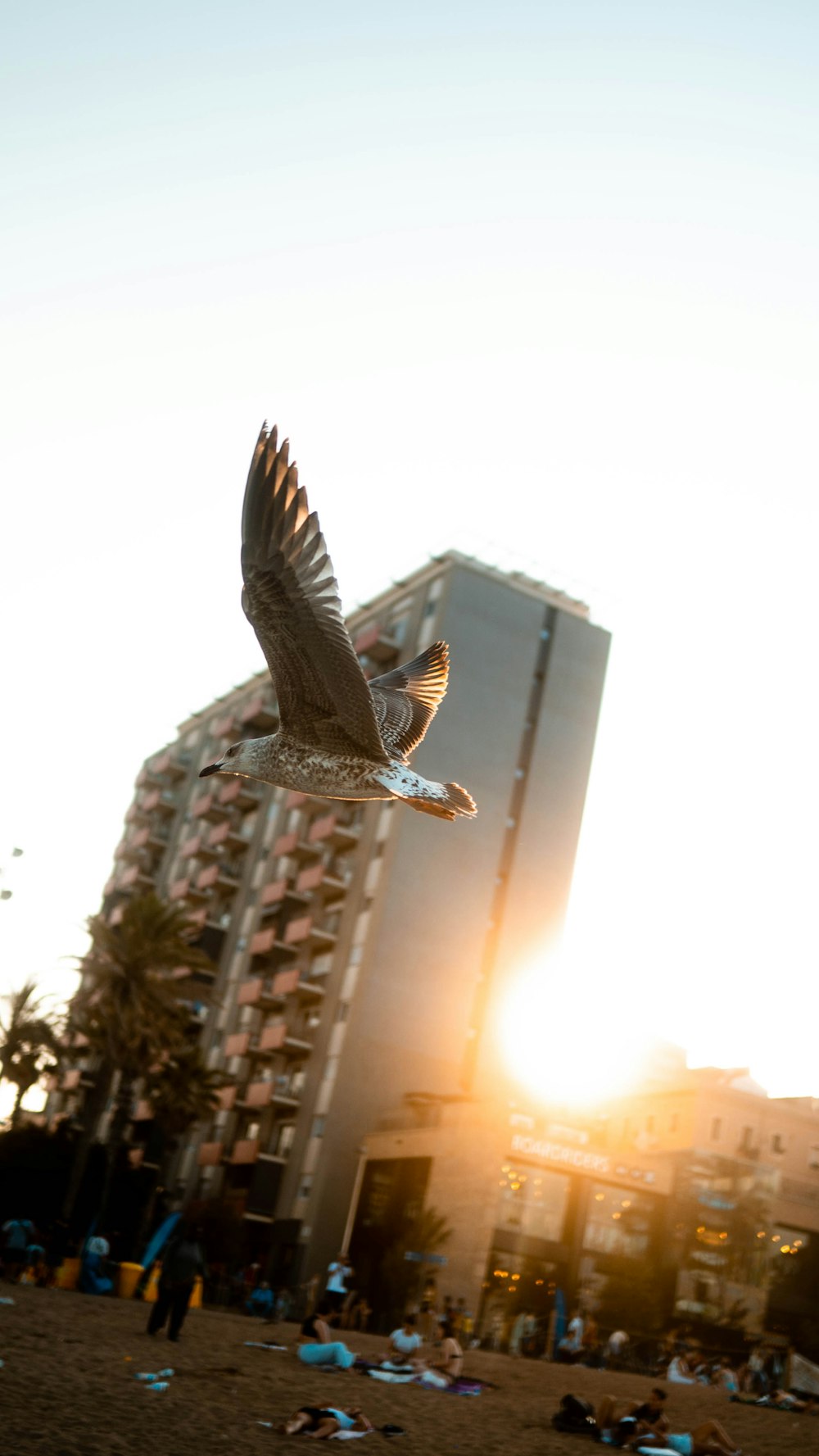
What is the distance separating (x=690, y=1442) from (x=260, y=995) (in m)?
41.2

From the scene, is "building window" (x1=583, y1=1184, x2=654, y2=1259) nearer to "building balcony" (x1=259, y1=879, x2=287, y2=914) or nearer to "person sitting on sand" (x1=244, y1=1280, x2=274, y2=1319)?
"person sitting on sand" (x1=244, y1=1280, x2=274, y2=1319)

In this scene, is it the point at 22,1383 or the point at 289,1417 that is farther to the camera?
the point at 289,1417

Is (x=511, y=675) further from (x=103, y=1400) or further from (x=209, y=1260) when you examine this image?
(x=103, y=1400)

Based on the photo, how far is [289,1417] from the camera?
14797 mm

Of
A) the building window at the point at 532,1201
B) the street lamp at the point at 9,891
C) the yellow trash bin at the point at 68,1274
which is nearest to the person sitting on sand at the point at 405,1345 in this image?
the yellow trash bin at the point at 68,1274

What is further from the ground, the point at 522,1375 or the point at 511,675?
the point at 511,675

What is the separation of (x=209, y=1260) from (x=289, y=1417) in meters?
37.3

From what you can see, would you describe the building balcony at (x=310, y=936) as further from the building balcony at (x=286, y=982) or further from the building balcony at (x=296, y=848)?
the building balcony at (x=296, y=848)

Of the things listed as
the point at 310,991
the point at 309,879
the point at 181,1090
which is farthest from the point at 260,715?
the point at 181,1090

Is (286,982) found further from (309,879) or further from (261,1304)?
(261,1304)

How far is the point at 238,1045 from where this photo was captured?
57125 millimetres

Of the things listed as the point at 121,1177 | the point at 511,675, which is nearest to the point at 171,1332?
the point at 121,1177

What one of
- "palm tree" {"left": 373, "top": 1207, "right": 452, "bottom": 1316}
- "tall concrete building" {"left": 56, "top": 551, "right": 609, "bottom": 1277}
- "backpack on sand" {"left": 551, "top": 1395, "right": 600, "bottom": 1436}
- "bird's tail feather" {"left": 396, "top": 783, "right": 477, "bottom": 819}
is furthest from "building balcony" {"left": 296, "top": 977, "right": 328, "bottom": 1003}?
"bird's tail feather" {"left": 396, "top": 783, "right": 477, "bottom": 819}

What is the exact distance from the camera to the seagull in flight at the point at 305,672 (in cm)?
932
